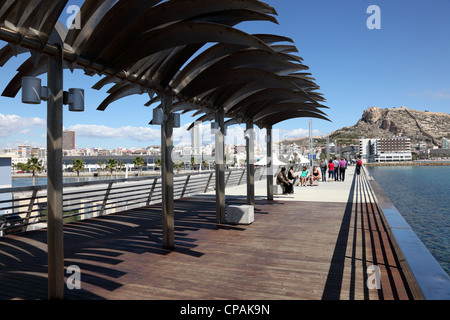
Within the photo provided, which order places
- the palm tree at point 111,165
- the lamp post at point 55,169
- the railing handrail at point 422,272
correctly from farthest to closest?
1. the palm tree at point 111,165
2. the lamp post at point 55,169
3. the railing handrail at point 422,272

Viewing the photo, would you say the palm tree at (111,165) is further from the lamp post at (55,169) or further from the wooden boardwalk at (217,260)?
the lamp post at (55,169)

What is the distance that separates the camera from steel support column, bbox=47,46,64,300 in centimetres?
402

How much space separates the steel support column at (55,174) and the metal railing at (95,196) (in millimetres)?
3939

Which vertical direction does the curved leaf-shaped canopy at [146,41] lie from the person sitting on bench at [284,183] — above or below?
above

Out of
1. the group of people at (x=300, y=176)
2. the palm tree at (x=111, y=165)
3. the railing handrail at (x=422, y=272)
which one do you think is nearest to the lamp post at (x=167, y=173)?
the railing handrail at (x=422, y=272)

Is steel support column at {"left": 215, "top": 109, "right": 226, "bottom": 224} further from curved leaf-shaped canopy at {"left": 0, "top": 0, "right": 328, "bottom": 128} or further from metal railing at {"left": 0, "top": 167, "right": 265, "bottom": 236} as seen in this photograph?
metal railing at {"left": 0, "top": 167, "right": 265, "bottom": 236}

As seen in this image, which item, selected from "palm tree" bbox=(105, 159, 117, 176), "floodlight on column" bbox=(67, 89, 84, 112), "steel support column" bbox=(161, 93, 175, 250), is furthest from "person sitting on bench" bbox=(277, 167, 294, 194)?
"palm tree" bbox=(105, 159, 117, 176)

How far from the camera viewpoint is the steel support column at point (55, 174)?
4.02 metres

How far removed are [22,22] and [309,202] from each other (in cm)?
1139

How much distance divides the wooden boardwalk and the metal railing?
1.99 ft

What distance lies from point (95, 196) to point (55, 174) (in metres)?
7.55
